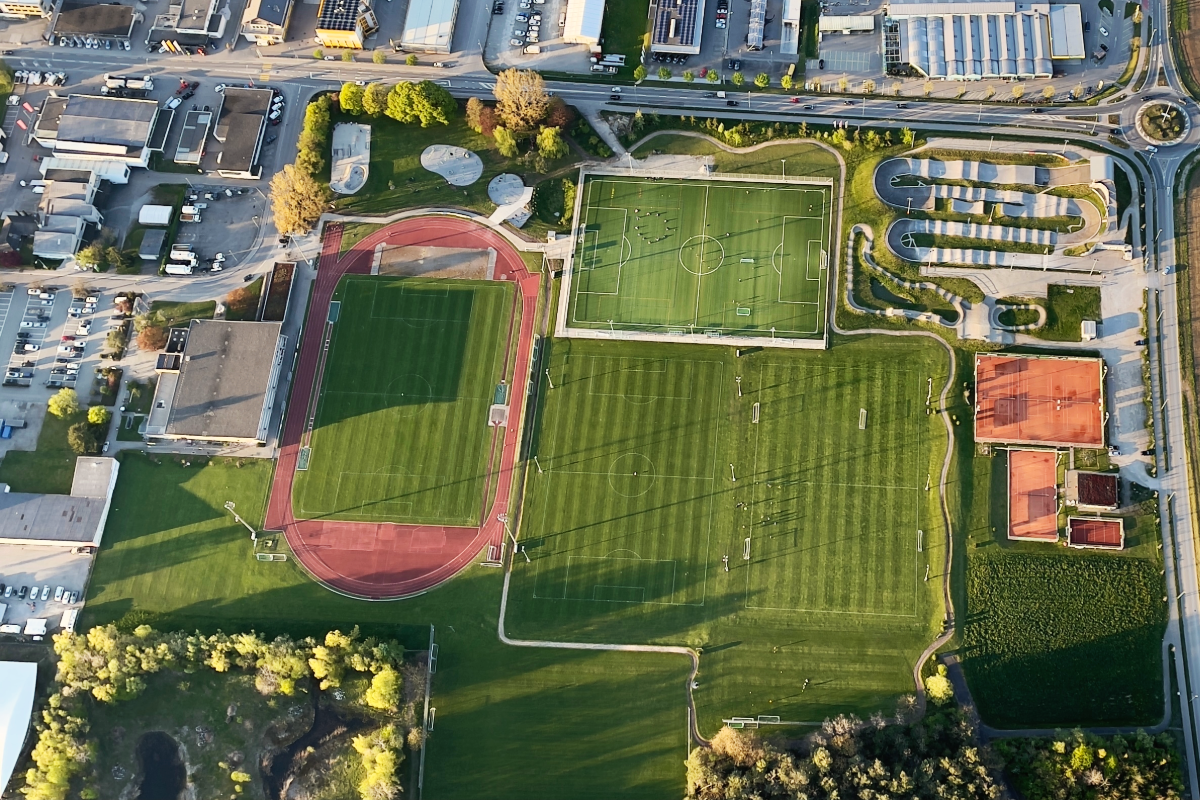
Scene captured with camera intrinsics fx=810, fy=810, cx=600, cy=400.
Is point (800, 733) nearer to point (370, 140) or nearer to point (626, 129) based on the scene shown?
point (626, 129)

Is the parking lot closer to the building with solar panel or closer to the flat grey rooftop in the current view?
the flat grey rooftop

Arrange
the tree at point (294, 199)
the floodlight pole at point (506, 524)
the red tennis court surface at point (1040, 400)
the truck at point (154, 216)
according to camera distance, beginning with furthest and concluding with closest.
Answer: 1. the truck at point (154, 216)
2. the tree at point (294, 199)
3. the floodlight pole at point (506, 524)
4. the red tennis court surface at point (1040, 400)

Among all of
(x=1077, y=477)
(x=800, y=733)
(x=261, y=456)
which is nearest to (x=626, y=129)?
(x=261, y=456)

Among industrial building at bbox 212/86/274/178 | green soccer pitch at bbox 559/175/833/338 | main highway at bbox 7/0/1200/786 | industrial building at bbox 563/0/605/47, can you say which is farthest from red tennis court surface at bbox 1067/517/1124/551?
industrial building at bbox 212/86/274/178

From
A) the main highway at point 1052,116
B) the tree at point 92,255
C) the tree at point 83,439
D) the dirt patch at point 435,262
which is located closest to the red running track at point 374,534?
the dirt patch at point 435,262

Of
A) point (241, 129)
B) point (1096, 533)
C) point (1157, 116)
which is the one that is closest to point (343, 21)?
point (241, 129)

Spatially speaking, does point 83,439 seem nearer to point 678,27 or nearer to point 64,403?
point 64,403

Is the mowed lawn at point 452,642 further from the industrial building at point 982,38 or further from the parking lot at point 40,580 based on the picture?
the industrial building at point 982,38
